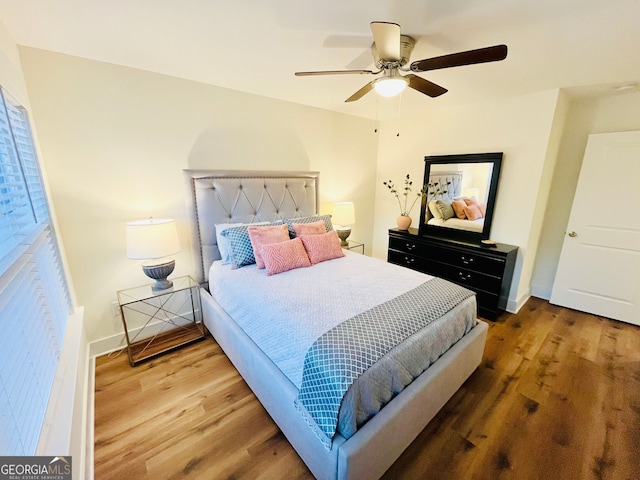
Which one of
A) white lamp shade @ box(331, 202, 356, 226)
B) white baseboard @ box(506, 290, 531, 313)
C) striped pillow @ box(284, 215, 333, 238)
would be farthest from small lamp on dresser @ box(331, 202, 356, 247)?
white baseboard @ box(506, 290, 531, 313)

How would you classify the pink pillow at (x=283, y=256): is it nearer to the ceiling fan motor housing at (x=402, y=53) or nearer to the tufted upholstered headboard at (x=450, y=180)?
the ceiling fan motor housing at (x=402, y=53)

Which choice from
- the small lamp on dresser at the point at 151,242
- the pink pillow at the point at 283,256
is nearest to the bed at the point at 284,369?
the pink pillow at the point at 283,256

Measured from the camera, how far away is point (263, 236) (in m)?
2.34

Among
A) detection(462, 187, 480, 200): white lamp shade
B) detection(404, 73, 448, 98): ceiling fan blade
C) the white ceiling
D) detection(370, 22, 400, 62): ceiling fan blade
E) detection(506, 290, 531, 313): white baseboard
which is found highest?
the white ceiling

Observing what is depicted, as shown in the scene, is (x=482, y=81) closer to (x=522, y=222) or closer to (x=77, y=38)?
(x=522, y=222)

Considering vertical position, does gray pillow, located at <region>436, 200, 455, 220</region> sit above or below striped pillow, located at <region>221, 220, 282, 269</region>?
above

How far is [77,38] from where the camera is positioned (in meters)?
1.63

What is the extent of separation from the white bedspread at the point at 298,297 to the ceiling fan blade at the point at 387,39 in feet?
4.83

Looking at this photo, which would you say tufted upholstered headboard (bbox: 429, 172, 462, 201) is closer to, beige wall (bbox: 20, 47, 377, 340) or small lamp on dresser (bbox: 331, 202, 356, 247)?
small lamp on dresser (bbox: 331, 202, 356, 247)

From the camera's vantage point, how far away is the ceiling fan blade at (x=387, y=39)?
4.13 feet

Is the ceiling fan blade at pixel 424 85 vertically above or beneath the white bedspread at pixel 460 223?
above

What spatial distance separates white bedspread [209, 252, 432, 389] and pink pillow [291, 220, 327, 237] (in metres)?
0.36

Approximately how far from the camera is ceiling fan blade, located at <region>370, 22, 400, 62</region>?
49.6 inches

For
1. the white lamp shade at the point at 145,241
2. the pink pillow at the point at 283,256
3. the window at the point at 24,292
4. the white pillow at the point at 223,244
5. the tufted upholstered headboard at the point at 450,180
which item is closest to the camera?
the window at the point at 24,292
